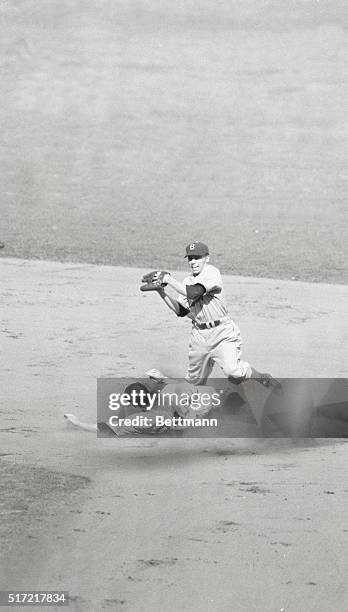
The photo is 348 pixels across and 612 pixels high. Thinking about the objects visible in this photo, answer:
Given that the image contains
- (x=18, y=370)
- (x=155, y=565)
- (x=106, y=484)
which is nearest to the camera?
(x=155, y=565)

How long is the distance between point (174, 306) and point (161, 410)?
90 cm

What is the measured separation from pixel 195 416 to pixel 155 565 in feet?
10.3

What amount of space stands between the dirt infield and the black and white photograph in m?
0.02

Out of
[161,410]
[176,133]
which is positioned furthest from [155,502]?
[176,133]

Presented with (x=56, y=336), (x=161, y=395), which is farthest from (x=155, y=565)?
(x=56, y=336)

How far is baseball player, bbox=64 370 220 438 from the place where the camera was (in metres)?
9.59

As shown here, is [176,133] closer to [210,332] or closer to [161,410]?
[210,332]

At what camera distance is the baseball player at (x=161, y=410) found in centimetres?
959

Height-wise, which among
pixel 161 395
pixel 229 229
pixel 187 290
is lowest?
pixel 229 229

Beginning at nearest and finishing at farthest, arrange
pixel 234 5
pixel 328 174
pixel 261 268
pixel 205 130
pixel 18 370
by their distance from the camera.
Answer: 1. pixel 18 370
2. pixel 261 268
3. pixel 328 174
4. pixel 205 130
5. pixel 234 5

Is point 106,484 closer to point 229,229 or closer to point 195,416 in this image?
point 195,416

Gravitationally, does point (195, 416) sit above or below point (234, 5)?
below

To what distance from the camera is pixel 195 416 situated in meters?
9.77

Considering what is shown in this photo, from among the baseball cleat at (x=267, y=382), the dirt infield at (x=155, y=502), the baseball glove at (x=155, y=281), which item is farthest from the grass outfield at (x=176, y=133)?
the baseball glove at (x=155, y=281)
